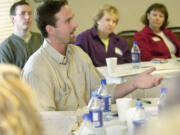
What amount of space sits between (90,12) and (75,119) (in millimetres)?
3730

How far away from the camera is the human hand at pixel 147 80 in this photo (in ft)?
6.48

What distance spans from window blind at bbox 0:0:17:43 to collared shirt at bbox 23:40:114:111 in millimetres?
2051

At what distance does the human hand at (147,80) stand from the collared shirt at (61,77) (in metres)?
0.46

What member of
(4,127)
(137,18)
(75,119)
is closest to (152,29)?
(137,18)

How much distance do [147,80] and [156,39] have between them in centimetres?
260

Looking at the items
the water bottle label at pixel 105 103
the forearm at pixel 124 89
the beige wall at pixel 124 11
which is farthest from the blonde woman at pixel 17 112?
the beige wall at pixel 124 11

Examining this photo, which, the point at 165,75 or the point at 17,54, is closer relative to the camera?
the point at 165,75

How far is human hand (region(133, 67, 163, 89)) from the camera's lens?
6.48 feet

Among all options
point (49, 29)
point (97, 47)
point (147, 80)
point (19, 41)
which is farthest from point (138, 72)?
point (19, 41)

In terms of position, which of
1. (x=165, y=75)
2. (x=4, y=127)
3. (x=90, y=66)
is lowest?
A: (x=165, y=75)

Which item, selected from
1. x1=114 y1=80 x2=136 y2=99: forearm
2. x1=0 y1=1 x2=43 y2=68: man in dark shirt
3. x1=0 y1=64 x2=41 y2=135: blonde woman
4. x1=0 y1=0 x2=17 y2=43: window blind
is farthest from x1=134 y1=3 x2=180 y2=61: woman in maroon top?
x1=0 y1=64 x2=41 y2=135: blonde woman

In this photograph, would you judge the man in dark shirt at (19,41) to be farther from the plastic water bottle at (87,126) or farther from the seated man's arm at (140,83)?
the plastic water bottle at (87,126)

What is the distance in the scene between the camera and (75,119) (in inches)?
70.4

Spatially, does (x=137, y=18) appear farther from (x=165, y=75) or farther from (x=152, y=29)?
(x=165, y=75)
